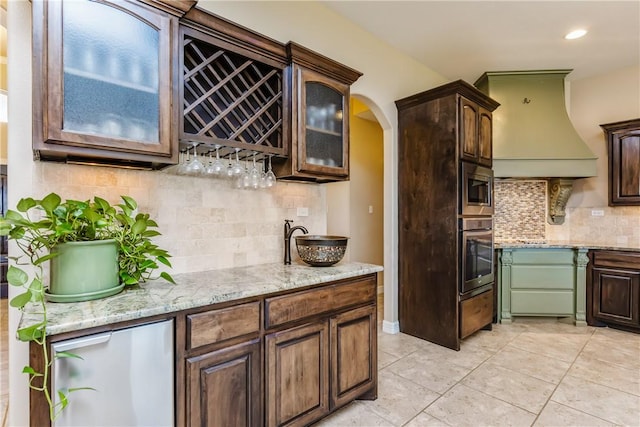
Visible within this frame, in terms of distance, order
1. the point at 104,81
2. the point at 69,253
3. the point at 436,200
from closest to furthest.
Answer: the point at 69,253, the point at 104,81, the point at 436,200

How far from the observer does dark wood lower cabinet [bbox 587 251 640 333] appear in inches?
134

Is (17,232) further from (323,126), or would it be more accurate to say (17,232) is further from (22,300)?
(323,126)

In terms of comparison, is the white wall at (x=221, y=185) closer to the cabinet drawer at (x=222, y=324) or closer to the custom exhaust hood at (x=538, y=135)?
the cabinet drawer at (x=222, y=324)

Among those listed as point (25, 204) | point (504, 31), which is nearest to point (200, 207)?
point (25, 204)

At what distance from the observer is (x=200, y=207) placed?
2.04 m

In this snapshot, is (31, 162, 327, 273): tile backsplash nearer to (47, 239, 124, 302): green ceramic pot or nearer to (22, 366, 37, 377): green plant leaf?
(47, 239, 124, 302): green ceramic pot

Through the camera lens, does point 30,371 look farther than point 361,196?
No

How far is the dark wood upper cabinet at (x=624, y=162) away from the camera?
3.63 metres

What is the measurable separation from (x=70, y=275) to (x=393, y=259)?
2.83m

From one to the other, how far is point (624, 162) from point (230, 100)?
173 inches

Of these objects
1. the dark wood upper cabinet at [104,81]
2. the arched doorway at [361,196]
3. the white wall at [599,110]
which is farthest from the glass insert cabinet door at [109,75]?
the white wall at [599,110]

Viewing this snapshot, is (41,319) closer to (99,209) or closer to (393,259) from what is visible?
(99,209)

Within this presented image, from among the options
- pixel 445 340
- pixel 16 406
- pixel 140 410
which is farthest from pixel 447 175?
pixel 16 406

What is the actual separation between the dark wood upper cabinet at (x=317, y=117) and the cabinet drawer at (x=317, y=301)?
765 millimetres
